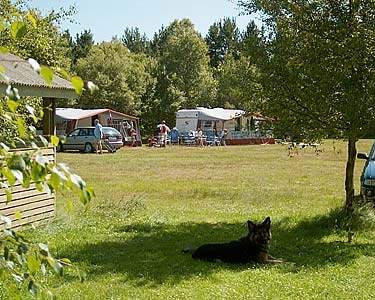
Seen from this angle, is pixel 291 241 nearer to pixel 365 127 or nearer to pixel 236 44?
pixel 365 127

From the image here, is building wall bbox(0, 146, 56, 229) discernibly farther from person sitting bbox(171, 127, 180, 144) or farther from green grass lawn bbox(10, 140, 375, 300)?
person sitting bbox(171, 127, 180, 144)

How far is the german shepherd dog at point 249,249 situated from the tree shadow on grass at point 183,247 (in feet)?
0.42

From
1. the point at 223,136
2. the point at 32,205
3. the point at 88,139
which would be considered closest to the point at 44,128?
the point at 32,205

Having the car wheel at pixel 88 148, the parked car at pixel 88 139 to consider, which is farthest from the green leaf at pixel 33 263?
the car wheel at pixel 88 148

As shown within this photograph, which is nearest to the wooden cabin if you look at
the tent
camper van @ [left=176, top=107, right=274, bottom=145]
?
the tent

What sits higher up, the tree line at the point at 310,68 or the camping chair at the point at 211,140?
the tree line at the point at 310,68

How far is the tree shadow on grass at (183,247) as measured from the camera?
677 cm

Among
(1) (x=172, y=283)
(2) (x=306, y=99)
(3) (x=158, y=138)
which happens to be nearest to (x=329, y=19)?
(2) (x=306, y=99)

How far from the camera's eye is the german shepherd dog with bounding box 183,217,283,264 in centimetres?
696

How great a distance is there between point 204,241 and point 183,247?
1.88ft

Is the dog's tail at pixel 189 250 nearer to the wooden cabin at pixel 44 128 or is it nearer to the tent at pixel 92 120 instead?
the wooden cabin at pixel 44 128

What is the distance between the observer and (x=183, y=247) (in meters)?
8.12

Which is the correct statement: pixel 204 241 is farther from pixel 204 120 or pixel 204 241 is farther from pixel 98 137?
pixel 204 120

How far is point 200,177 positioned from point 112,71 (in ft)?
111
